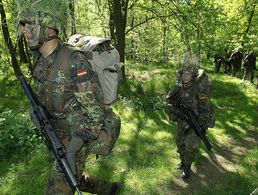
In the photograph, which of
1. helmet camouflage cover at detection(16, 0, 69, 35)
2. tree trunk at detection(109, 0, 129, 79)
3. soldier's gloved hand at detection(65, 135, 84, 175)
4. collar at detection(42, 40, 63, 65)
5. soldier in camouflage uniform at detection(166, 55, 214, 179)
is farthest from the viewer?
tree trunk at detection(109, 0, 129, 79)

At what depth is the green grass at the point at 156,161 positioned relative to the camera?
6.78 meters

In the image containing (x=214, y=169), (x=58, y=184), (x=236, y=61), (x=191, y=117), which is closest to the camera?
(x=58, y=184)

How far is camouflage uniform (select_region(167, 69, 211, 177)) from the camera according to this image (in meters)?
6.99

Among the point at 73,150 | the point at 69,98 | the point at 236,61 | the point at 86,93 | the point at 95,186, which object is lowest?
the point at 236,61

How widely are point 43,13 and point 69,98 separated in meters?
1.03

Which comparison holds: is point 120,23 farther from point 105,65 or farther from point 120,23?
point 105,65

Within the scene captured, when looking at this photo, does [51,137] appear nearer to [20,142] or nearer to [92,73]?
[92,73]

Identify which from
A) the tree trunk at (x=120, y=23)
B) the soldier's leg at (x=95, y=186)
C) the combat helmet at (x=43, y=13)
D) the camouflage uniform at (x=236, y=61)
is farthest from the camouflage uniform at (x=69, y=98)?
the camouflage uniform at (x=236, y=61)

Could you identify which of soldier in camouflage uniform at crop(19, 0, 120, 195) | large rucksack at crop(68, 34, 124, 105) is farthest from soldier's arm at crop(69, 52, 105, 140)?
Result: large rucksack at crop(68, 34, 124, 105)

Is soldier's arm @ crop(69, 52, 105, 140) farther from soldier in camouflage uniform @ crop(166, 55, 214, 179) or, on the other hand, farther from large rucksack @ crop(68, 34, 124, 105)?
soldier in camouflage uniform @ crop(166, 55, 214, 179)

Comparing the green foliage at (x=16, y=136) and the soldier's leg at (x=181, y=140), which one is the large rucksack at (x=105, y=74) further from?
the green foliage at (x=16, y=136)

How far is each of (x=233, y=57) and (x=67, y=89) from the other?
18.7m

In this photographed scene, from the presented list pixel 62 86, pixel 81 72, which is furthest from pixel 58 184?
pixel 81 72

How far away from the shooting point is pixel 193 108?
23.3 feet
